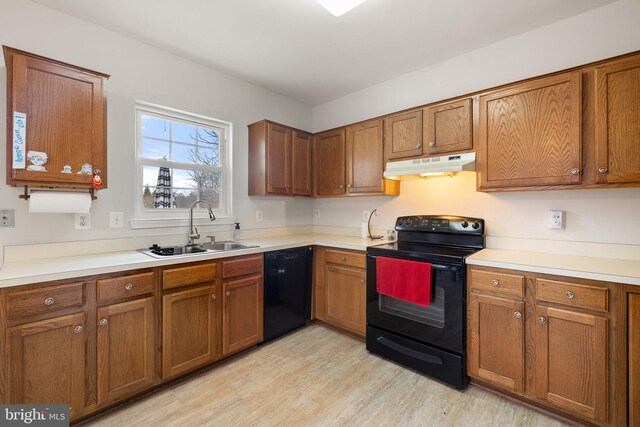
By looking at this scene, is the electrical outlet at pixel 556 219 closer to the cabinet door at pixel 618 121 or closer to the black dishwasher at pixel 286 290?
the cabinet door at pixel 618 121

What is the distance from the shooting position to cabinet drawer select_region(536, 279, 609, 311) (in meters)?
1.53

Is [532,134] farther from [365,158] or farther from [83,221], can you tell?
[83,221]

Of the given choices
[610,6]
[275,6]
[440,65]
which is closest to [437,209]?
[440,65]

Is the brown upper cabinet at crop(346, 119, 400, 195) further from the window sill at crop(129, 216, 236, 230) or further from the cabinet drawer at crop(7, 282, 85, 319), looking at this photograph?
the cabinet drawer at crop(7, 282, 85, 319)

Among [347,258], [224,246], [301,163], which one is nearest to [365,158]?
[301,163]

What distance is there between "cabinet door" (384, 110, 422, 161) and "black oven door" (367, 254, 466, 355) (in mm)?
1012

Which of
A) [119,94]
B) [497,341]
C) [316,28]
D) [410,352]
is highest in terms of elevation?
[316,28]

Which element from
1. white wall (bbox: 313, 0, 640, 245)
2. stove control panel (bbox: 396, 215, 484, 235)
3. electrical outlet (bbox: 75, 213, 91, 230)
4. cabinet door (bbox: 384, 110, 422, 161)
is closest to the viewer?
white wall (bbox: 313, 0, 640, 245)

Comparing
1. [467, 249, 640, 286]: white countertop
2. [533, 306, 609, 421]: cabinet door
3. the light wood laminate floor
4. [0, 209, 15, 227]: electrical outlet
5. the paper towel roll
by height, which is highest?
the paper towel roll

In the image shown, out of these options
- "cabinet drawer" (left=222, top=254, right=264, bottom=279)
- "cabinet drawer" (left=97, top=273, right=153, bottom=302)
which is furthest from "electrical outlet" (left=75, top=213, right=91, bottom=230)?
"cabinet drawer" (left=222, top=254, right=264, bottom=279)

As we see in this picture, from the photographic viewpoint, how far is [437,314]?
6.95 ft

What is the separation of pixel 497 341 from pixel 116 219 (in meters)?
2.93

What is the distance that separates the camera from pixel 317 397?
6.32ft

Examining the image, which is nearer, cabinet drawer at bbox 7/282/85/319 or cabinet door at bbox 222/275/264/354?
cabinet drawer at bbox 7/282/85/319
